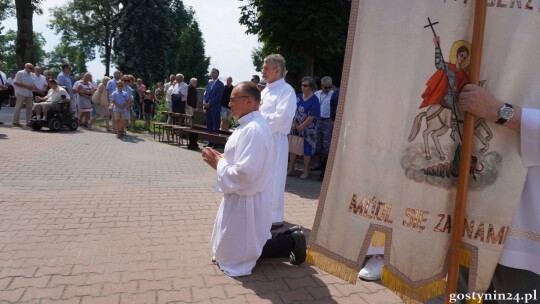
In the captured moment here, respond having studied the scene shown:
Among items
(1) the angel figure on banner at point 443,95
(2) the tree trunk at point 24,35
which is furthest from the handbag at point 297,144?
(2) the tree trunk at point 24,35

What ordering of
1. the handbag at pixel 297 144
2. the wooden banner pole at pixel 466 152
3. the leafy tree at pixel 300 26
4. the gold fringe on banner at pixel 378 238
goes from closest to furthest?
the wooden banner pole at pixel 466 152, the gold fringe on banner at pixel 378 238, the handbag at pixel 297 144, the leafy tree at pixel 300 26

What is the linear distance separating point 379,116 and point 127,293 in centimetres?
251

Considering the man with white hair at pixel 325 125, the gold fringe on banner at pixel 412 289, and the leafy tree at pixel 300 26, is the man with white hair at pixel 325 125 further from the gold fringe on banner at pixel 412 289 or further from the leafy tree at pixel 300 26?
the gold fringe on banner at pixel 412 289

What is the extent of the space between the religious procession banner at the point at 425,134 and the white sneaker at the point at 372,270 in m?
1.95

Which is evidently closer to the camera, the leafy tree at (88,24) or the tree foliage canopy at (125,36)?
→ the tree foliage canopy at (125,36)

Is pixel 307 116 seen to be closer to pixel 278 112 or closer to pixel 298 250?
pixel 278 112

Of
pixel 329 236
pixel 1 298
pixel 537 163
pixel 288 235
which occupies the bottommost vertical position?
pixel 1 298

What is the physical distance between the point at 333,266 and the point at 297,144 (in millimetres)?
6710

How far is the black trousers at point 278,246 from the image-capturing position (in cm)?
395

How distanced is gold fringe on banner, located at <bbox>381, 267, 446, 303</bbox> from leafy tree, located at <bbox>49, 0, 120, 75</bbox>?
175 feet

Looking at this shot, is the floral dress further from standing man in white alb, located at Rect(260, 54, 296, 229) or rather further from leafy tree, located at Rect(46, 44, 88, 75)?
leafy tree, located at Rect(46, 44, 88, 75)

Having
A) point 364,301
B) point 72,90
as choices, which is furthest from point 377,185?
point 72,90

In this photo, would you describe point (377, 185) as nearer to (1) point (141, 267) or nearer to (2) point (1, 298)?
(1) point (141, 267)

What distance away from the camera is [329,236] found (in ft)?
6.46
